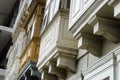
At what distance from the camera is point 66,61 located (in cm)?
666

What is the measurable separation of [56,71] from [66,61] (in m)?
0.57

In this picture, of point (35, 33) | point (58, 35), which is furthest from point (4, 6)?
point (58, 35)

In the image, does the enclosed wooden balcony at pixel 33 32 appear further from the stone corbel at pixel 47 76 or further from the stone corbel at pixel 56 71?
the stone corbel at pixel 56 71

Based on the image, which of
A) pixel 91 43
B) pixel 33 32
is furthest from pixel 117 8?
pixel 33 32

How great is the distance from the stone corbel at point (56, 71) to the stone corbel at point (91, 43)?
1.69 m

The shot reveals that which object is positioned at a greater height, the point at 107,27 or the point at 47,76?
the point at 107,27

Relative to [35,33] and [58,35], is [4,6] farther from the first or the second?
[58,35]

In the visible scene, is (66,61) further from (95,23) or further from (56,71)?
(95,23)

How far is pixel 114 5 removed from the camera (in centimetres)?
440

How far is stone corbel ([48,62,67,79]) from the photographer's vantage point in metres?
7.12

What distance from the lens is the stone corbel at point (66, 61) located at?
661 centimetres

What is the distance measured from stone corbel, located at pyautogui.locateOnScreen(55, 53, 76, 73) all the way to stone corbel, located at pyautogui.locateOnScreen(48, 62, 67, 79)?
0.43 meters

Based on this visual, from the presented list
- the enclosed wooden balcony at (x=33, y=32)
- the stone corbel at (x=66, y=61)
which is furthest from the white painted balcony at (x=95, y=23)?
the enclosed wooden balcony at (x=33, y=32)

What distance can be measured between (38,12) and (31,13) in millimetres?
1066
